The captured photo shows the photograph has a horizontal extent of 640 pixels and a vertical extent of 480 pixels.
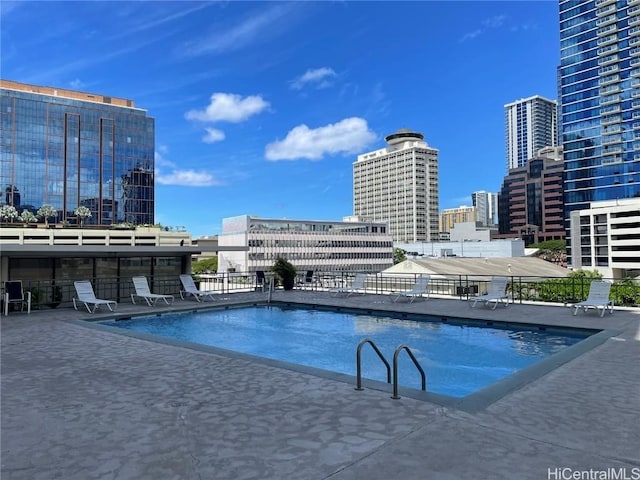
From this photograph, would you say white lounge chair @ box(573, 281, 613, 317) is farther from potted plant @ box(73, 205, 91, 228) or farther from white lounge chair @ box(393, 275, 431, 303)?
potted plant @ box(73, 205, 91, 228)

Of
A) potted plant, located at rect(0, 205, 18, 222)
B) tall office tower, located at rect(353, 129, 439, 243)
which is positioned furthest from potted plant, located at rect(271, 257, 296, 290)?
tall office tower, located at rect(353, 129, 439, 243)

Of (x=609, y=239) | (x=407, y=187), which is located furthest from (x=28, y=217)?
(x=407, y=187)

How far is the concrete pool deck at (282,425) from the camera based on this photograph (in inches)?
126

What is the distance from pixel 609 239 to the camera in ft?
247

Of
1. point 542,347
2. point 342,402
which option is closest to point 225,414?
point 342,402

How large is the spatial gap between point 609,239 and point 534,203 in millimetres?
65761

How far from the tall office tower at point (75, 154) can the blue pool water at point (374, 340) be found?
109 m

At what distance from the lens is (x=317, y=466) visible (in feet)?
10.6

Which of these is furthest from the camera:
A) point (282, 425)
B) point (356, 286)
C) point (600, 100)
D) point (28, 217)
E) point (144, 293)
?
point (600, 100)

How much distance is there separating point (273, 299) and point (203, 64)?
32855mm

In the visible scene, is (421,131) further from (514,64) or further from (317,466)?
(317,466)

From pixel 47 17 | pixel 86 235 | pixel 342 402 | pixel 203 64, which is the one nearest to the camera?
pixel 342 402

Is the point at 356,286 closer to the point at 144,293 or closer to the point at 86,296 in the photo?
the point at 144,293

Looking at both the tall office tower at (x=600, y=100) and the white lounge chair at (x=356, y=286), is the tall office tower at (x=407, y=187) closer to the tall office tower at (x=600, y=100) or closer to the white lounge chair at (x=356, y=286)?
the tall office tower at (x=600, y=100)
